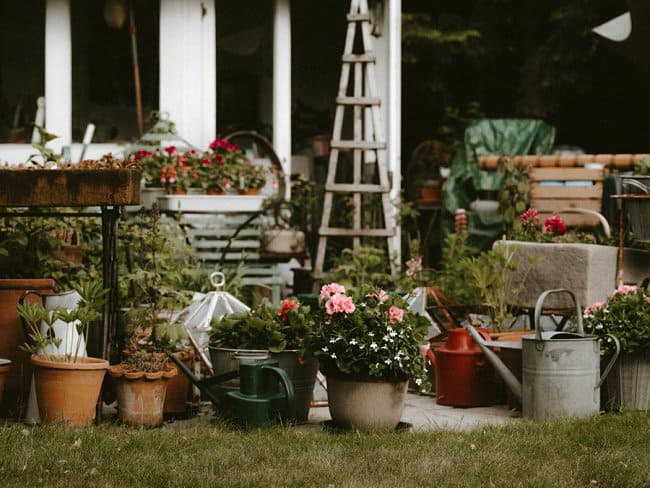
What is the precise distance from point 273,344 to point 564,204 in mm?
4323

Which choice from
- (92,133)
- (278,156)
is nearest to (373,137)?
(278,156)

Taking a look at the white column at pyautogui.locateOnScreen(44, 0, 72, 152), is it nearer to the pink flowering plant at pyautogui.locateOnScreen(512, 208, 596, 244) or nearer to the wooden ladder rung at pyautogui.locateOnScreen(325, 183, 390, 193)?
the wooden ladder rung at pyautogui.locateOnScreen(325, 183, 390, 193)

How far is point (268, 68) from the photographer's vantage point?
986 centimetres

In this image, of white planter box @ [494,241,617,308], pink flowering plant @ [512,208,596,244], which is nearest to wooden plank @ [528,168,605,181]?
pink flowering plant @ [512,208,596,244]

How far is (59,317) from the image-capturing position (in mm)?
5520

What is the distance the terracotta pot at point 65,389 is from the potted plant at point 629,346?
2754mm

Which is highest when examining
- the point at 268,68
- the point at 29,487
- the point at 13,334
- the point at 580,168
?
the point at 268,68

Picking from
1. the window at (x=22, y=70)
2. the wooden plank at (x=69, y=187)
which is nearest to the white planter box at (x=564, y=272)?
the wooden plank at (x=69, y=187)

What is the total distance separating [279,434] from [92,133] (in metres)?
4.46

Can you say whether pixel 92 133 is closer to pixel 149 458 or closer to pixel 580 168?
pixel 580 168

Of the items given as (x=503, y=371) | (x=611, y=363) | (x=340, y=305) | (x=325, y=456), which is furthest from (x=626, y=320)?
(x=325, y=456)

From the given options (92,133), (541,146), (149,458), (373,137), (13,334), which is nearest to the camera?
(149,458)

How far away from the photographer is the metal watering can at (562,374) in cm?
580

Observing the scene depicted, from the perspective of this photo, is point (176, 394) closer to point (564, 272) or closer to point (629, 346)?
point (629, 346)
